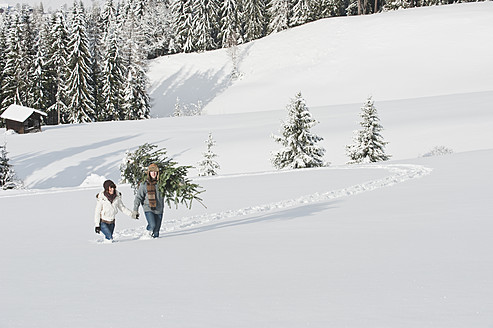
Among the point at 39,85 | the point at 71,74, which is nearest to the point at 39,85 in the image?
the point at 39,85

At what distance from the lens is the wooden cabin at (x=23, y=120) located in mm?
48625

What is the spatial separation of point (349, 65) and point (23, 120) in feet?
126

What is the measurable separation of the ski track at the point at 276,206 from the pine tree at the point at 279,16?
6674 cm

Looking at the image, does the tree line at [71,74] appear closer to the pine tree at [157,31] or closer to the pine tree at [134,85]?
the pine tree at [134,85]

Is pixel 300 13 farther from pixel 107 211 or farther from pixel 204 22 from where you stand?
pixel 107 211

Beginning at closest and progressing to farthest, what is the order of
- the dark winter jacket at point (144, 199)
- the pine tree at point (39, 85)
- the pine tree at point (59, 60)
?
1. the dark winter jacket at point (144, 199)
2. the pine tree at point (59, 60)
3. the pine tree at point (39, 85)

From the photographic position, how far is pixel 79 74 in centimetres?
5556

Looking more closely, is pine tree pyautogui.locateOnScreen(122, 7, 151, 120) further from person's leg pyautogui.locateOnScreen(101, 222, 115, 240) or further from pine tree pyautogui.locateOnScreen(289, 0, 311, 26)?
person's leg pyautogui.locateOnScreen(101, 222, 115, 240)


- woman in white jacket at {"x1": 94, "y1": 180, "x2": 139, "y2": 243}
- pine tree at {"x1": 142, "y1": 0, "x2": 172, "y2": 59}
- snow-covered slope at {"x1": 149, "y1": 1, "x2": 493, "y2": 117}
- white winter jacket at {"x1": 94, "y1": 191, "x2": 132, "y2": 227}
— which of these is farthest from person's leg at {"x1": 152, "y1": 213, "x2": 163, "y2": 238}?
pine tree at {"x1": 142, "y1": 0, "x2": 172, "y2": 59}

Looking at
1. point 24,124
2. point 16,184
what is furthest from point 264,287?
point 24,124

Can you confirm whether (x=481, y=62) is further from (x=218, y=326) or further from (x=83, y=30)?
(x=218, y=326)

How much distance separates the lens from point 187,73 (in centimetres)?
7894

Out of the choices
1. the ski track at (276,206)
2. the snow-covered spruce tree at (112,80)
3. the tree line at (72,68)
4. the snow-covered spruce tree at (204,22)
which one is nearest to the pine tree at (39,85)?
the tree line at (72,68)

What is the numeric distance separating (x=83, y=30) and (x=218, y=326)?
5706 cm
